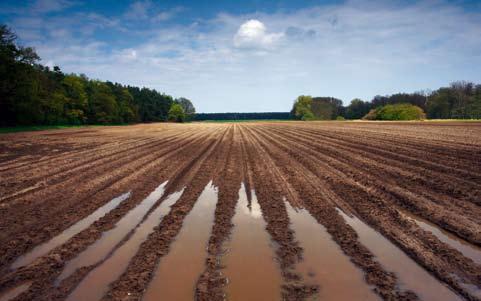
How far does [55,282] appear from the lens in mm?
4242

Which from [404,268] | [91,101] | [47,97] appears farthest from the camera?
[91,101]

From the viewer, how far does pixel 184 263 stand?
4777 mm

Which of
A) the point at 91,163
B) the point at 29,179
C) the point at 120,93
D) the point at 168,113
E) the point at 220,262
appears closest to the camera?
the point at 220,262

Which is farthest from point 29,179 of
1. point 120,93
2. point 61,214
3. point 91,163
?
point 120,93

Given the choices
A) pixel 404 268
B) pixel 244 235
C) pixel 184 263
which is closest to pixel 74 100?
pixel 244 235

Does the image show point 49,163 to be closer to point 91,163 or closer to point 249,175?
point 91,163

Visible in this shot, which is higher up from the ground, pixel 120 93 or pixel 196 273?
pixel 120 93

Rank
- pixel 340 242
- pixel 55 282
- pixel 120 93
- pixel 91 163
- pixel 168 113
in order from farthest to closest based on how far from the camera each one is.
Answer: pixel 168 113
pixel 120 93
pixel 91 163
pixel 340 242
pixel 55 282

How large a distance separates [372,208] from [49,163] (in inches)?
563

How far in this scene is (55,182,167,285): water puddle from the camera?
474 cm

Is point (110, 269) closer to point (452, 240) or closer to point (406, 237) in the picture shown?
point (406, 237)

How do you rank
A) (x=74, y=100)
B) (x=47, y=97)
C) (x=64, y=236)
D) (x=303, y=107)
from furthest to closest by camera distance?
(x=303, y=107), (x=74, y=100), (x=47, y=97), (x=64, y=236)

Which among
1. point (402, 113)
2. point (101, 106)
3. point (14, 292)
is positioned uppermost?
point (101, 106)

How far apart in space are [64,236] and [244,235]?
343 cm
